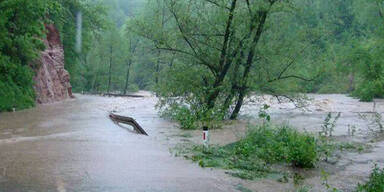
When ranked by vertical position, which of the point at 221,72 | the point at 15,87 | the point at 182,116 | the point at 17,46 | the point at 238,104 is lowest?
the point at 182,116

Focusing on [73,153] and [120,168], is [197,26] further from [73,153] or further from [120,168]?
[120,168]

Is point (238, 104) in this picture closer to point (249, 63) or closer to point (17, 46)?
point (249, 63)

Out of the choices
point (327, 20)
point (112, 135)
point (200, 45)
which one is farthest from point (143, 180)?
point (327, 20)

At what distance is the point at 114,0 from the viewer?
133m

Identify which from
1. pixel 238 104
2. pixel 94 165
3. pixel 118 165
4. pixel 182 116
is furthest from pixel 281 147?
pixel 238 104

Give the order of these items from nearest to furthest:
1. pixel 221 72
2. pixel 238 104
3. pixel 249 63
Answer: pixel 249 63 < pixel 221 72 < pixel 238 104

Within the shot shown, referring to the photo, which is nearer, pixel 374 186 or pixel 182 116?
pixel 374 186

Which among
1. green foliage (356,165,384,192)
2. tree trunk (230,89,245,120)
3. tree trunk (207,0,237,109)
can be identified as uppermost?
tree trunk (207,0,237,109)

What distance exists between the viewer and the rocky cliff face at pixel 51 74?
1304 inches

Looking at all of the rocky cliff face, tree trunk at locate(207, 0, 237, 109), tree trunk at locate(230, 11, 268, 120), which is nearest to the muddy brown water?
tree trunk at locate(207, 0, 237, 109)

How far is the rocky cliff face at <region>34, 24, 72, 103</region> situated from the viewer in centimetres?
3312

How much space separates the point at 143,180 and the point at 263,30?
1480 cm

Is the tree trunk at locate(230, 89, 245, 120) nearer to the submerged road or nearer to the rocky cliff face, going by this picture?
the submerged road

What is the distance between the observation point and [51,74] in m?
36.9
